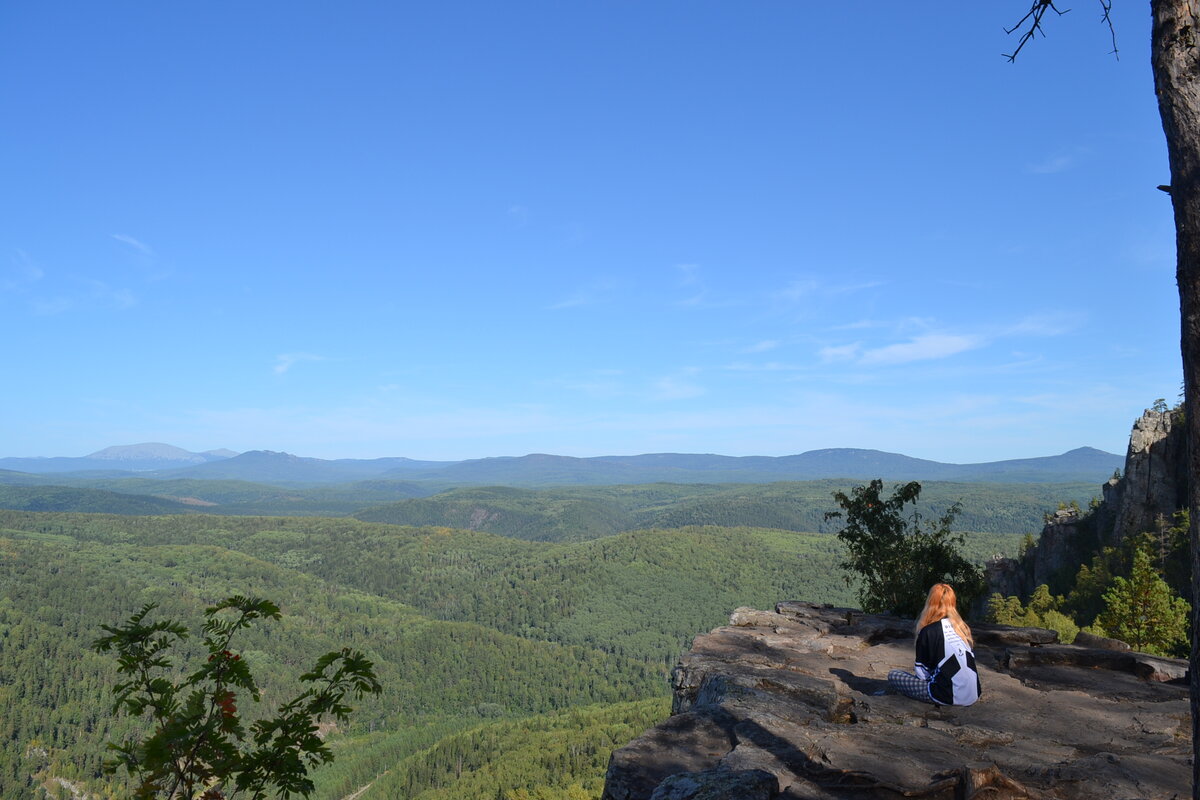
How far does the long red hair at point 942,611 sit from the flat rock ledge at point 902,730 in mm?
1444

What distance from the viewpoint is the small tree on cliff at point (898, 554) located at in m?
30.5

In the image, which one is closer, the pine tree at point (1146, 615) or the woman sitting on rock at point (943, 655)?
the woman sitting on rock at point (943, 655)

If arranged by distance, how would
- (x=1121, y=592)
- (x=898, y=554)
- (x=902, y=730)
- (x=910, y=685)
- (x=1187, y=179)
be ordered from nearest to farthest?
(x=1187, y=179), (x=902, y=730), (x=910, y=685), (x=898, y=554), (x=1121, y=592)

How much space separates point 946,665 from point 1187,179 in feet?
28.2

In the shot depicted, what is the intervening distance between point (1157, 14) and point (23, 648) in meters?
251

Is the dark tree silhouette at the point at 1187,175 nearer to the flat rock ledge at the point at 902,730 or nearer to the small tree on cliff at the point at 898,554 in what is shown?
the flat rock ledge at the point at 902,730

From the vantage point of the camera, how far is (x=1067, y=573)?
67.4 metres

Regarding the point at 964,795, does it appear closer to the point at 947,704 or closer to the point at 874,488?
the point at 947,704

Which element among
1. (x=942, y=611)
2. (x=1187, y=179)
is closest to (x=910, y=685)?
(x=942, y=611)

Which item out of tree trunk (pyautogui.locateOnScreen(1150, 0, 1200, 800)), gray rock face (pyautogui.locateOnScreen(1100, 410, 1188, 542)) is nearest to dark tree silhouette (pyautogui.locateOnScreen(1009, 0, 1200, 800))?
tree trunk (pyautogui.locateOnScreen(1150, 0, 1200, 800))

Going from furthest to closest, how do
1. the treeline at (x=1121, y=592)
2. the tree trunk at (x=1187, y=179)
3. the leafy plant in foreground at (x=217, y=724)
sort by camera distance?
the treeline at (x=1121, y=592), the leafy plant in foreground at (x=217, y=724), the tree trunk at (x=1187, y=179)

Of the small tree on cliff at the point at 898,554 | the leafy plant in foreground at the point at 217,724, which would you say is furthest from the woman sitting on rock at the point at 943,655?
the small tree on cliff at the point at 898,554

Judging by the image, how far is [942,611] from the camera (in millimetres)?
10555

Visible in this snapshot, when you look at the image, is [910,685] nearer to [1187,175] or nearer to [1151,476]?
[1187,175]
